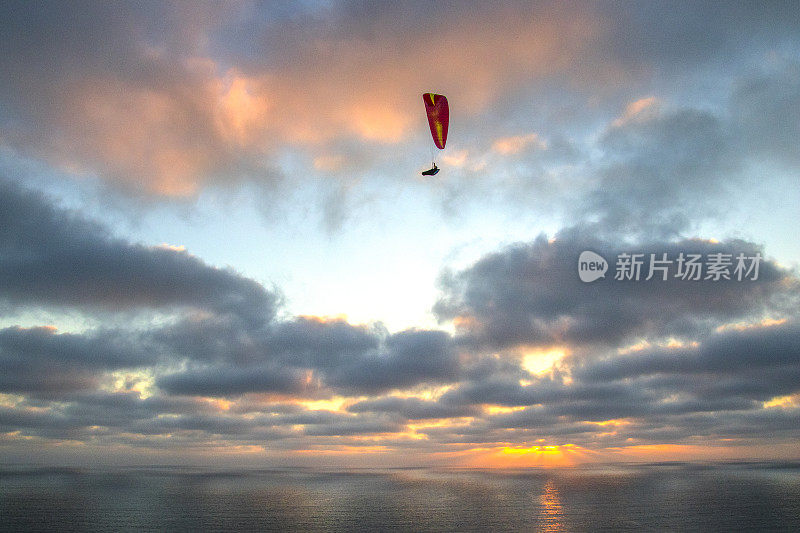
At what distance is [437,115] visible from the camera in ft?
227

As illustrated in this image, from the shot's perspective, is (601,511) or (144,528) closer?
(144,528)

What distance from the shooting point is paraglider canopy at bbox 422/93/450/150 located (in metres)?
68.5

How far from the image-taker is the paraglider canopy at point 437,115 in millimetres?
68500

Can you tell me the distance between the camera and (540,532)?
13075 centimetres

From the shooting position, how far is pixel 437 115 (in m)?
69.1

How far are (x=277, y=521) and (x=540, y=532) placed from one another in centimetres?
7519

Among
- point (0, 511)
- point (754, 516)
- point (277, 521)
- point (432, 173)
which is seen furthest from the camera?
point (0, 511)

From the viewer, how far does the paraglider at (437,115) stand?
225ft

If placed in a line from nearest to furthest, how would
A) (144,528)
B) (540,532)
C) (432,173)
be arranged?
(432,173)
(540,532)
(144,528)

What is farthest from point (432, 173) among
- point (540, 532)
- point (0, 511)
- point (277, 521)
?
point (0, 511)

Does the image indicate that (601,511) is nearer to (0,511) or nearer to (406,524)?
(406,524)

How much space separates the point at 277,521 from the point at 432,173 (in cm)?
12933

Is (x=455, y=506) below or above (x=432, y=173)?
below

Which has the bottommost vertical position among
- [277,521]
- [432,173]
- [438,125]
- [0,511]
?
[0,511]
